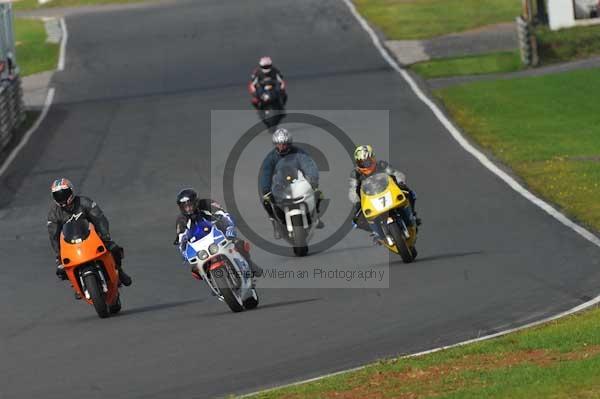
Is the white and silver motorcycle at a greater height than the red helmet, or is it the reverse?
the red helmet

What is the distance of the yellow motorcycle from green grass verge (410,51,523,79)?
2234 centimetres

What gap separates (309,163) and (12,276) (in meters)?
4.67

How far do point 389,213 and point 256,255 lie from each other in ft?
12.3

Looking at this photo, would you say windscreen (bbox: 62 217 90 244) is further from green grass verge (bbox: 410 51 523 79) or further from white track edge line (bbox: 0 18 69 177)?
green grass verge (bbox: 410 51 523 79)

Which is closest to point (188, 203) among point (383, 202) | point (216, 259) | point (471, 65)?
point (216, 259)

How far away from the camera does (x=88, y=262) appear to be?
16281 mm

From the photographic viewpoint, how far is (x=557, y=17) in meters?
45.2

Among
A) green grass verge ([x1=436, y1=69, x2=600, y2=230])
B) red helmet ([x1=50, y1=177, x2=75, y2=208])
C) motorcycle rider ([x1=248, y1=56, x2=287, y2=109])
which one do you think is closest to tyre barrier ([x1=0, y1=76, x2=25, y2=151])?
motorcycle rider ([x1=248, y1=56, x2=287, y2=109])

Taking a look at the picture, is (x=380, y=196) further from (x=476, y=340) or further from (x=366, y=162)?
(x=476, y=340)

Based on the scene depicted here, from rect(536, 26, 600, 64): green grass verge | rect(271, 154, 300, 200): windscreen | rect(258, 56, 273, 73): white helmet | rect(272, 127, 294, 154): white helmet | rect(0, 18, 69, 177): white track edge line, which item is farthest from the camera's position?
rect(536, 26, 600, 64): green grass verge

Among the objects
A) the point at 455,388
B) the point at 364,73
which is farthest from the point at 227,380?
the point at 364,73

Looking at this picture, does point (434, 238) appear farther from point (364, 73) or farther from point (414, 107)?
point (364, 73)

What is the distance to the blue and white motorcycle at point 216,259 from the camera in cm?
1580

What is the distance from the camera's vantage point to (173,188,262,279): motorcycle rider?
52.7ft
